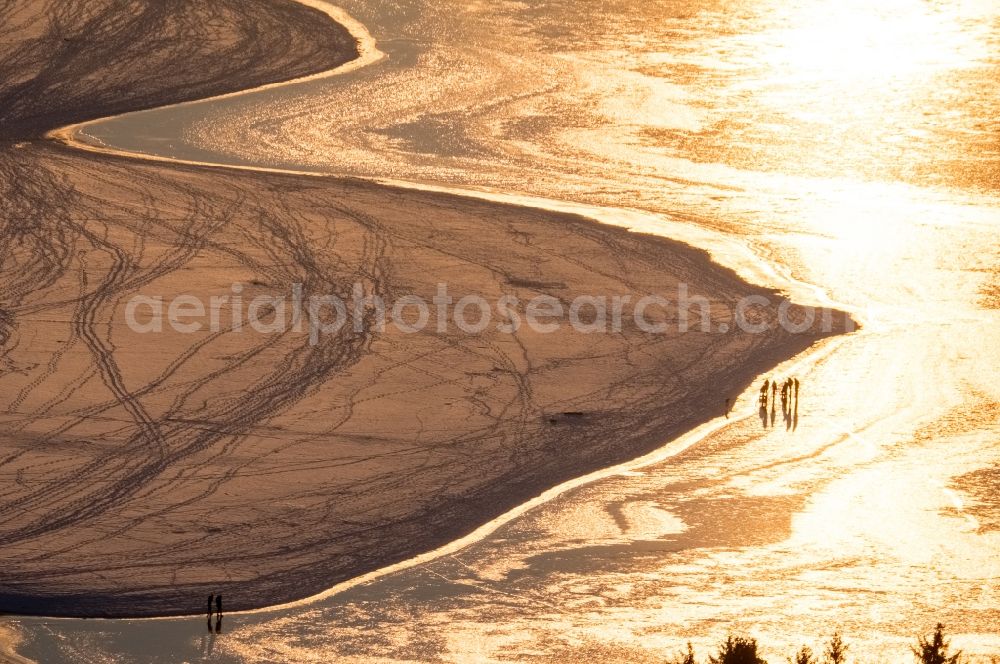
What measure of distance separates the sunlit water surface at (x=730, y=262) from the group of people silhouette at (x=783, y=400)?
0.24 metres

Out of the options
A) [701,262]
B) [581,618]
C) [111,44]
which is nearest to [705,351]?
[701,262]

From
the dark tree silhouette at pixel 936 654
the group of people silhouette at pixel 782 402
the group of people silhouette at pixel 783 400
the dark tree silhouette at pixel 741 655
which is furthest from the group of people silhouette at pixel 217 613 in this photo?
the group of people silhouette at pixel 783 400

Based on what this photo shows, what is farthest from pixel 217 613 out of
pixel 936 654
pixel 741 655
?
pixel 936 654

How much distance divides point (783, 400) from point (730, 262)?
18.3 feet

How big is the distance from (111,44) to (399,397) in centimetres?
1888

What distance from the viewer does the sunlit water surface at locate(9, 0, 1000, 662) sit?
17109mm

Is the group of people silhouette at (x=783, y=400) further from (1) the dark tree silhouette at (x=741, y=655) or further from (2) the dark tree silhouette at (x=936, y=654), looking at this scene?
(1) the dark tree silhouette at (x=741, y=655)

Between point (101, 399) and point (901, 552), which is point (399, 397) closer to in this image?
point (101, 399)

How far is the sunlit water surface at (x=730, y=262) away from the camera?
56.1 ft

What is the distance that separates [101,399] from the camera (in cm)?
2170

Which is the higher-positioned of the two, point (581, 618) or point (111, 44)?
point (111, 44)

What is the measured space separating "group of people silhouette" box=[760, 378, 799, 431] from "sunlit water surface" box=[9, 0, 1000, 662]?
0.24 meters

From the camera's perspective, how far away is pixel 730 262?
91.9 ft

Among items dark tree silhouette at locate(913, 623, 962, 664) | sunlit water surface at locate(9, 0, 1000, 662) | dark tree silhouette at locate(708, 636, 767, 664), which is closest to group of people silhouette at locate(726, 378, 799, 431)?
sunlit water surface at locate(9, 0, 1000, 662)
